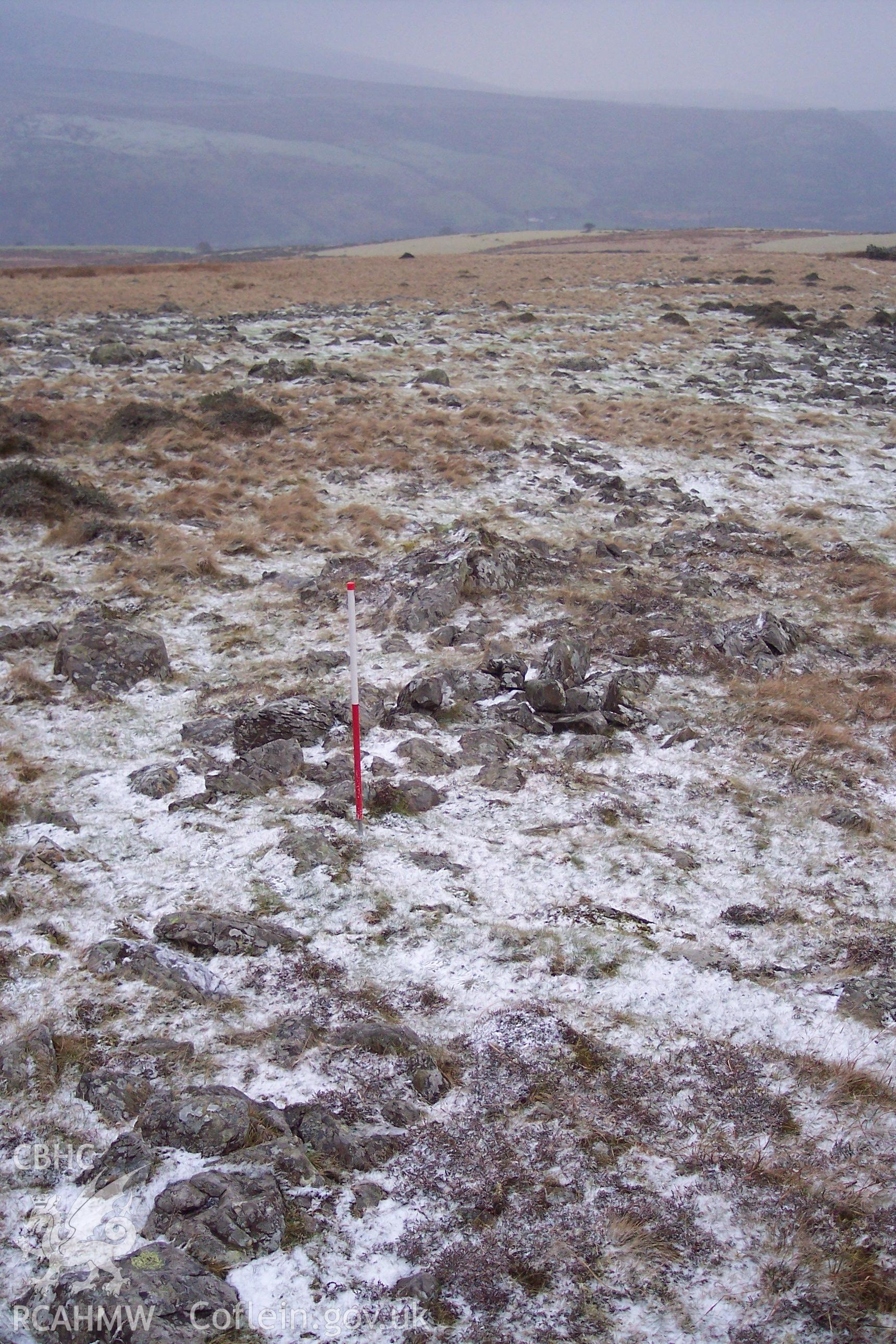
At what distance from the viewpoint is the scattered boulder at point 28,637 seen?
33.1 ft

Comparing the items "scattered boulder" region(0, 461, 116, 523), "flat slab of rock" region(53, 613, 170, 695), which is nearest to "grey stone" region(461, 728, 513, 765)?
"flat slab of rock" region(53, 613, 170, 695)

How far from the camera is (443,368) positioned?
2536cm

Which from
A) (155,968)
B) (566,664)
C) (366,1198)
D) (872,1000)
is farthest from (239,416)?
(366,1198)

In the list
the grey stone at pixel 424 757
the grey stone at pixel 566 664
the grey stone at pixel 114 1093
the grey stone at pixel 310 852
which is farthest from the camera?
the grey stone at pixel 566 664

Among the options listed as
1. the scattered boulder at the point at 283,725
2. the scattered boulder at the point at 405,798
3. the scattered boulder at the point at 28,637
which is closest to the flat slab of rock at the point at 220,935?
the scattered boulder at the point at 405,798

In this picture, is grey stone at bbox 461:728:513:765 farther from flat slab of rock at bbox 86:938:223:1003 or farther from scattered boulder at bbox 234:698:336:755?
flat slab of rock at bbox 86:938:223:1003

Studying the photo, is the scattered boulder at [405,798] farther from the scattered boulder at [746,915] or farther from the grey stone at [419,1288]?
the grey stone at [419,1288]

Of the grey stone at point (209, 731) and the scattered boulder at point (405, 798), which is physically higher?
the scattered boulder at point (405, 798)

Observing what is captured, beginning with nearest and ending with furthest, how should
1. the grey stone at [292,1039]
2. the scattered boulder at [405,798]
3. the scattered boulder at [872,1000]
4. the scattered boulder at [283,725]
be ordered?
the grey stone at [292,1039]
the scattered boulder at [872,1000]
the scattered boulder at [405,798]
the scattered boulder at [283,725]

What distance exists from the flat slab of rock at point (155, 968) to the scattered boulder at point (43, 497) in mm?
10001

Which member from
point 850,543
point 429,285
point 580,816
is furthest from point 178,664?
point 429,285

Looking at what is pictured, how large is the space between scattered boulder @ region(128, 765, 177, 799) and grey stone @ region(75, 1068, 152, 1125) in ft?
10.4

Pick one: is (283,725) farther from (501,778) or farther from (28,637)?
(28,637)

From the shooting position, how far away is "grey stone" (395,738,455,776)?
26.3ft
